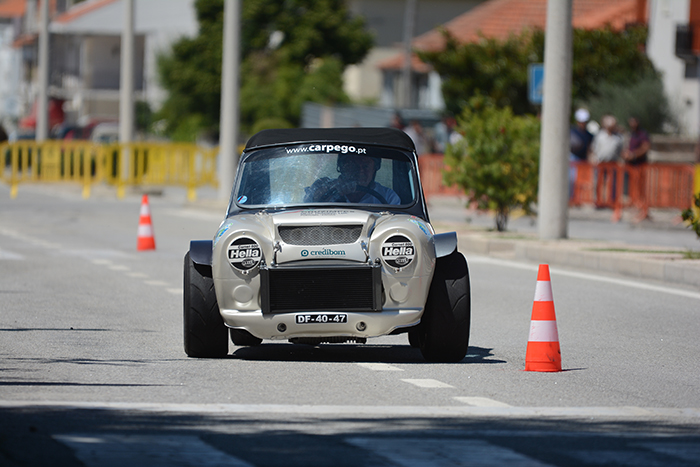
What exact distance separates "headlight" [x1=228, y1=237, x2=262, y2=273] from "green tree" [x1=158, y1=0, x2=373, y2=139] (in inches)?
2123

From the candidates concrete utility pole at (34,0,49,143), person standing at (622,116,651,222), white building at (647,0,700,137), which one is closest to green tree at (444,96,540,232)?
person standing at (622,116,651,222)

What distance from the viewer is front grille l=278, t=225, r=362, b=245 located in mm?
9383

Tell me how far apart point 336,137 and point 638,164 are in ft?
61.2

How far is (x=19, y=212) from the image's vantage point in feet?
91.4

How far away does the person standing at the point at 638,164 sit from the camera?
27547mm

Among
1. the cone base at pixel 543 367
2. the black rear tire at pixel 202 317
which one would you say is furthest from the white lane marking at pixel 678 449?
the black rear tire at pixel 202 317

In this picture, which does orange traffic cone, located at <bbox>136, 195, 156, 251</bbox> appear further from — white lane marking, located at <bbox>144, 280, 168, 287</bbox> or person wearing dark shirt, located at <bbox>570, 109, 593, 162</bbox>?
person wearing dark shirt, located at <bbox>570, 109, 593, 162</bbox>

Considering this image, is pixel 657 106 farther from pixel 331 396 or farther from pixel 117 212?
pixel 331 396

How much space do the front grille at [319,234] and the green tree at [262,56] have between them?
177 ft

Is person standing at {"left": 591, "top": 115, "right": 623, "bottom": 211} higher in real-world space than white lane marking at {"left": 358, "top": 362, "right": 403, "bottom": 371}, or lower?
higher

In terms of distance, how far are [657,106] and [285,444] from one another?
31752mm

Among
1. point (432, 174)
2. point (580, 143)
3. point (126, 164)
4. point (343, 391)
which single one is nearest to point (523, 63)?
point (432, 174)

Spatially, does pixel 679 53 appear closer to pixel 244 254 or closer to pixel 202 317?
pixel 202 317

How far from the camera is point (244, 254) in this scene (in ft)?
30.7
